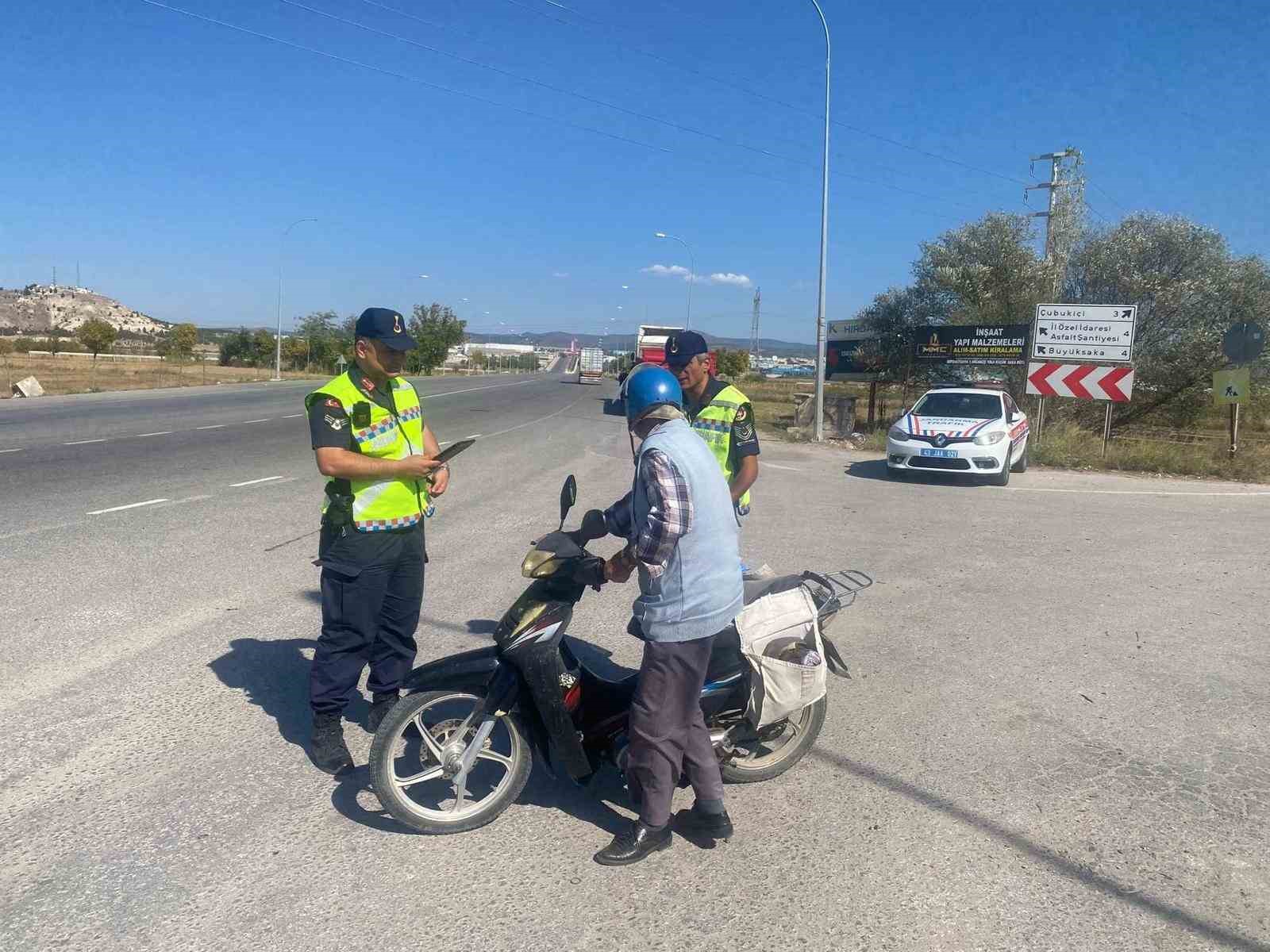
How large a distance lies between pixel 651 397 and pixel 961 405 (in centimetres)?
1357

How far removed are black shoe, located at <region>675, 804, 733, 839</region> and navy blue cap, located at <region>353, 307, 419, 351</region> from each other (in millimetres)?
2154

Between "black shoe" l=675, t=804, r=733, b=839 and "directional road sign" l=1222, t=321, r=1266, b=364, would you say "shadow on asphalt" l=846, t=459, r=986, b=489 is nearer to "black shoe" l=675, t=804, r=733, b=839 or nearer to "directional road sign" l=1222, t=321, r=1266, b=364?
Answer: "directional road sign" l=1222, t=321, r=1266, b=364

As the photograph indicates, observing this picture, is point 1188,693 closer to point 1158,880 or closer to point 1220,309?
point 1158,880

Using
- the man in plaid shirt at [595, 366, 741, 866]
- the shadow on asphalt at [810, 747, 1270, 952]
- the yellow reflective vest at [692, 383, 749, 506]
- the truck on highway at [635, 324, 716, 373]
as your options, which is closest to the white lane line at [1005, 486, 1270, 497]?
the yellow reflective vest at [692, 383, 749, 506]

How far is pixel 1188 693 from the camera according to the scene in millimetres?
5070

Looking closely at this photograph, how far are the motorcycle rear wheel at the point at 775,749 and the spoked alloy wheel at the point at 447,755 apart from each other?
0.91 m

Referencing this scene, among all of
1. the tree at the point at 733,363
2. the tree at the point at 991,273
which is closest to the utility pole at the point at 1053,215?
the tree at the point at 991,273

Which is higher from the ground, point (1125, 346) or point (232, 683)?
point (1125, 346)

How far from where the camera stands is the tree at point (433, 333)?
79625mm

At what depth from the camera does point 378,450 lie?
3.80 m

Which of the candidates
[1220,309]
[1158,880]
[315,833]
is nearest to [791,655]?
[1158,880]

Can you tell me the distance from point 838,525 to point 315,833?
7576mm

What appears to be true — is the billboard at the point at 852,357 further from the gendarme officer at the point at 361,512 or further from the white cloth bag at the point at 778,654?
the gendarme officer at the point at 361,512

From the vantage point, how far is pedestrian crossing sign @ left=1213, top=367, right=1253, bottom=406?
56.2 ft
